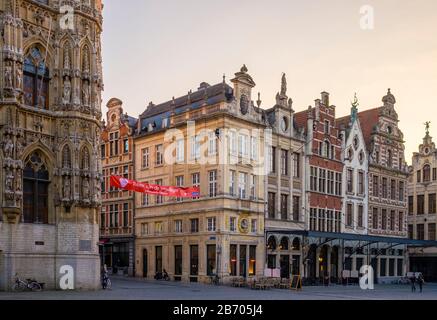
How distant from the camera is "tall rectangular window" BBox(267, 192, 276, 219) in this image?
168ft

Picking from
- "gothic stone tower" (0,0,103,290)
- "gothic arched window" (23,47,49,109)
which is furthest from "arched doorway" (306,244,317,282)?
"gothic arched window" (23,47,49,109)

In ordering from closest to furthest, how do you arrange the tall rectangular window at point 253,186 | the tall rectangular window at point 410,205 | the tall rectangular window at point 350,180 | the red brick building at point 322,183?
the tall rectangular window at point 253,186 < the red brick building at point 322,183 < the tall rectangular window at point 350,180 < the tall rectangular window at point 410,205

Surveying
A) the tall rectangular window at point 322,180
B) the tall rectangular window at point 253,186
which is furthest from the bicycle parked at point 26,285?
the tall rectangular window at point 322,180

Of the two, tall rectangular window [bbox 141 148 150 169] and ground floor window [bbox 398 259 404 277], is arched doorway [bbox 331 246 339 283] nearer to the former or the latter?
ground floor window [bbox 398 259 404 277]

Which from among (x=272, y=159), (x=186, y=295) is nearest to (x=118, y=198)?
(x=272, y=159)

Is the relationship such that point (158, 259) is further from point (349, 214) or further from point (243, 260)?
point (349, 214)

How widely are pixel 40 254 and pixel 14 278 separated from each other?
6.76ft

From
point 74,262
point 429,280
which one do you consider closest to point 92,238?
point 74,262

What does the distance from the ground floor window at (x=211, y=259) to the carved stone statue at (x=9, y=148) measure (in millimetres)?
19979

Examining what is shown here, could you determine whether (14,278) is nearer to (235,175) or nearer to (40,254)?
(40,254)

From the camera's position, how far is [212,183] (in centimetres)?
4791

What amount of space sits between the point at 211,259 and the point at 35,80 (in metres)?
20.4

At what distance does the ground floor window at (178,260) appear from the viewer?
50.4 m

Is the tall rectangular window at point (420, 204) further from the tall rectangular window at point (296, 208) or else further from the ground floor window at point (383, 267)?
the tall rectangular window at point (296, 208)
